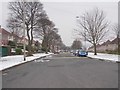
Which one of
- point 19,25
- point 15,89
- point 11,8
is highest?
point 11,8

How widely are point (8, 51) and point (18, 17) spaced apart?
28.4 feet

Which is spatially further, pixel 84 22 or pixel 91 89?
pixel 84 22

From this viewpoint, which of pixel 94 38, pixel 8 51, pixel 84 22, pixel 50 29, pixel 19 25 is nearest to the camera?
pixel 19 25

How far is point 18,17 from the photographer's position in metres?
53.6

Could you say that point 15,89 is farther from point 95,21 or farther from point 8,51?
point 95,21

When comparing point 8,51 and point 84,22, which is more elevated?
point 84,22

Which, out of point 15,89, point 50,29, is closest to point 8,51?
point 50,29

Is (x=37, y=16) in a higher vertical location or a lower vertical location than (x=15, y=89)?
higher

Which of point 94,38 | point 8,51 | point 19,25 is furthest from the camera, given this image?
point 94,38

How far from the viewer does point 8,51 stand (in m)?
57.9

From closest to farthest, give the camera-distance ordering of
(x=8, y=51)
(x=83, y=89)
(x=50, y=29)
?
(x=83, y=89) < (x=8, y=51) < (x=50, y=29)

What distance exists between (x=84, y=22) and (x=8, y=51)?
23.0m

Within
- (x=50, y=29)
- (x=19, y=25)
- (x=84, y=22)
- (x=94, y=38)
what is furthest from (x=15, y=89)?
(x=50, y=29)

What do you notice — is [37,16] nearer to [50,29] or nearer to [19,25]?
[19,25]
